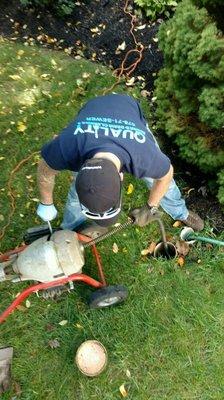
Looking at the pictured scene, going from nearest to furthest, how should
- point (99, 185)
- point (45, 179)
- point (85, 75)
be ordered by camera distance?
1. point (99, 185)
2. point (45, 179)
3. point (85, 75)

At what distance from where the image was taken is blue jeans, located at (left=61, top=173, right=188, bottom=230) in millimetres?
3338

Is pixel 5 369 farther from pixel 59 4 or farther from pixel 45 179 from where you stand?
pixel 59 4

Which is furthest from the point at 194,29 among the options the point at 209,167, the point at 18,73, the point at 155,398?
the point at 155,398

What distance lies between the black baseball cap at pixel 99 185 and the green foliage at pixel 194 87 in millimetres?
1306

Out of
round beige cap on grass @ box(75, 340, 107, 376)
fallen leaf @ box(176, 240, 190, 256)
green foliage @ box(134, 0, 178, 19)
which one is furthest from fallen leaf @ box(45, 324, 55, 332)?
green foliage @ box(134, 0, 178, 19)

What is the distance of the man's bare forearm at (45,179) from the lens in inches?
107

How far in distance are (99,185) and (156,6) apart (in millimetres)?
3177

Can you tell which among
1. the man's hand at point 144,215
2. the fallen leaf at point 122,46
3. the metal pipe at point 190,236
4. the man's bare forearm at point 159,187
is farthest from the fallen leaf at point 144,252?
the fallen leaf at point 122,46

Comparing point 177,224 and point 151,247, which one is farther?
point 177,224

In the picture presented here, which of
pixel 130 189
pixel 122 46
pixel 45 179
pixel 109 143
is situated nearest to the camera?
pixel 109 143

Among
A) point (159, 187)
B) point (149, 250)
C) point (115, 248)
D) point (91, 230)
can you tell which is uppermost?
point (159, 187)

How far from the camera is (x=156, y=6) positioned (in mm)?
4691

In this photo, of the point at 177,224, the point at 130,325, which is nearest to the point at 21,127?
the point at 177,224

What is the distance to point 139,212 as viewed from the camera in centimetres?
301
